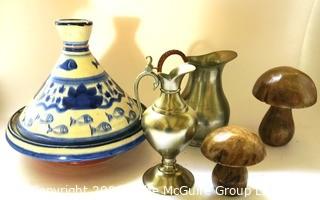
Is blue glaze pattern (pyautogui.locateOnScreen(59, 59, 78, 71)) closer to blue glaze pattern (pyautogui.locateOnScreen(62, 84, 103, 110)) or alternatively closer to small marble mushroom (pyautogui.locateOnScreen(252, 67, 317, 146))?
blue glaze pattern (pyautogui.locateOnScreen(62, 84, 103, 110))

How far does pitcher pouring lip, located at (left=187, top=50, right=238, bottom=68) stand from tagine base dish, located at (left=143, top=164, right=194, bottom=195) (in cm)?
17

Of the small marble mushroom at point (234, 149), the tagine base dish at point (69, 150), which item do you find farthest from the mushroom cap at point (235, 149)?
the tagine base dish at point (69, 150)

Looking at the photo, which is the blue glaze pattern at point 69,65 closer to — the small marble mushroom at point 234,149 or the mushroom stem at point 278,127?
the small marble mushroom at point 234,149

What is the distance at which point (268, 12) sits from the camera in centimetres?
73

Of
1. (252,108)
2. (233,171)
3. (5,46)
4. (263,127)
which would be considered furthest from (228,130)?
(5,46)

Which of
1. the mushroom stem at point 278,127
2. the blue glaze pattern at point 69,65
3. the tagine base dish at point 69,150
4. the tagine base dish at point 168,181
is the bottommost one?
the tagine base dish at point 168,181

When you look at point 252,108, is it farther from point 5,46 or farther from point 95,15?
point 5,46

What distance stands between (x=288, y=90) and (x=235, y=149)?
0.17 m

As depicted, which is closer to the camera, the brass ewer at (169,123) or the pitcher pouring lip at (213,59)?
the brass ewer at (169,123)

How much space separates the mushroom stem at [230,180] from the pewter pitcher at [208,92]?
12 centimetres

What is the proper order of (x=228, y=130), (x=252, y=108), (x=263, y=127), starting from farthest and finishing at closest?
(x=252, y=108) < (x=263, y=127) < (x=228, y=130)

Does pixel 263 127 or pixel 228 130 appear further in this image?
pixel 263 127

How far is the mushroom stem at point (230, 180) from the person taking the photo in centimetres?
52

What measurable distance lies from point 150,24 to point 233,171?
33cm
